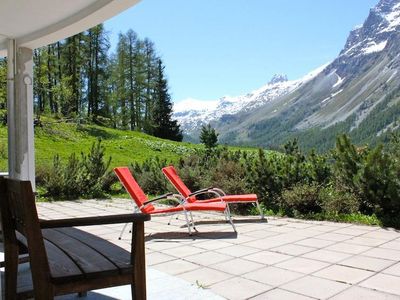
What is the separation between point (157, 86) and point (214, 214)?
35781mm

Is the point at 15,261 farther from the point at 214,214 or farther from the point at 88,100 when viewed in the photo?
the point at 88,100

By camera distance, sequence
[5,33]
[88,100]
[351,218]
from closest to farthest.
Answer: [5,33]
[351,218]
[88,100]

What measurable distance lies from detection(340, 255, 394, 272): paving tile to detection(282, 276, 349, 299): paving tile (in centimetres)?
62

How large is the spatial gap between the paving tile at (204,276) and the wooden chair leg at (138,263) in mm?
1247

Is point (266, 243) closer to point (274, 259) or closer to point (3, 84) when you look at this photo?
point (274, 259)

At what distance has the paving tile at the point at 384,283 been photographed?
3690 millimetres

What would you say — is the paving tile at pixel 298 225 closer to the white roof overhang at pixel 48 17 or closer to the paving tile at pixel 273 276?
the paving tile at pixel 273 276

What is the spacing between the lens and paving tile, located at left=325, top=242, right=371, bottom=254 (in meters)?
5.10

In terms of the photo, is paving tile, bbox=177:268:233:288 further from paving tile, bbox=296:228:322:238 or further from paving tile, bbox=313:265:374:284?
paving tile, bbox=296:228:322:238

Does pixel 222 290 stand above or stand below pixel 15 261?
below

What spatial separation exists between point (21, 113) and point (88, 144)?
789 inches

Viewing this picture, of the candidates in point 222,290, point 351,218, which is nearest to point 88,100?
point 351,218

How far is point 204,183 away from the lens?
32.7 feet

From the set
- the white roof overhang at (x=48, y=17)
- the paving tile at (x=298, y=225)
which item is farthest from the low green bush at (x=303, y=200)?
the white roof overhang at (x=48, y=17)
